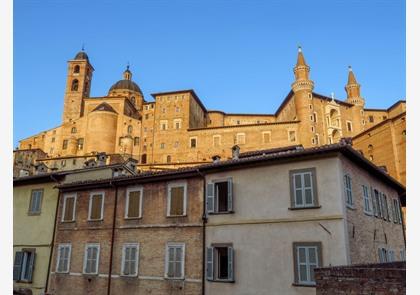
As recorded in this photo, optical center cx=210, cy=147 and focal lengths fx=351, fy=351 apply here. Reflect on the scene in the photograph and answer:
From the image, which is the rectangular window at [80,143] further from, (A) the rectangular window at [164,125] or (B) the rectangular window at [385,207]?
(B) the rectangular window at [385,207]

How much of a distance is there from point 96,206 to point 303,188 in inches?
434

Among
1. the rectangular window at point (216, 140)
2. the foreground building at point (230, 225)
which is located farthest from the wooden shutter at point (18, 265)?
the rectangular window at point (216, 140)

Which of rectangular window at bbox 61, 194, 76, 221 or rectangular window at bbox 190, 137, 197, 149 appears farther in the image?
rectangular window at bbox 190, 137, 197, 149

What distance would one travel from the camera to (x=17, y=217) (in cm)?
2062

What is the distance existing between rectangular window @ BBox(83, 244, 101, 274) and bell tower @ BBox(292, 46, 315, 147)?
1794 inches

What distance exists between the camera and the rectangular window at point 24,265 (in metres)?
18.9

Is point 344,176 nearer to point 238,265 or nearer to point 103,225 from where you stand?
point 238,265

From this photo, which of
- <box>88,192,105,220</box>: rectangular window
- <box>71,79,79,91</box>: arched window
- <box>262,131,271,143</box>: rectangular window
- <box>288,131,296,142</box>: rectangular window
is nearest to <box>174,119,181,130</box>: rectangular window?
<box>262,131,271,143</box>: rectangular window

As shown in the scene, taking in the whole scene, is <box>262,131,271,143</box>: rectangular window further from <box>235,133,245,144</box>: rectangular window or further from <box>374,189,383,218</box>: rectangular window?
<box>374,189,383,218</box>: rectangular window

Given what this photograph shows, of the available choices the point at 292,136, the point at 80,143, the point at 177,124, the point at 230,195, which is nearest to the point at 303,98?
the point at 292,136

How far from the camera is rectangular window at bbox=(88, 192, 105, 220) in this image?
1828 centimetres

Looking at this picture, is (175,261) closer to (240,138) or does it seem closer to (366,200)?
(366,200)

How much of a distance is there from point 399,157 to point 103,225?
1617 inches

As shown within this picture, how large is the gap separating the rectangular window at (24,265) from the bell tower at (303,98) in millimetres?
46367
